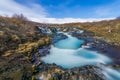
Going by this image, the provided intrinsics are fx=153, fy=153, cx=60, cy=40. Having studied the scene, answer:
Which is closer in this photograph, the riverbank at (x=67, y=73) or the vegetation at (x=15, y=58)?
the vegetation at (x=15, y=58)

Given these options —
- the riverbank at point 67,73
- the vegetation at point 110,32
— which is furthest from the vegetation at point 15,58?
the vegetation at point 110,32

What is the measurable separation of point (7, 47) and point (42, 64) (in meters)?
16.3

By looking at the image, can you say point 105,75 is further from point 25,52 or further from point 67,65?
point 25,52

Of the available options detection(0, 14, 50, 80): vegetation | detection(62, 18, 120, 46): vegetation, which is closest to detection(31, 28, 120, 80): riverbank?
detection(0, 14, 50, 80): vegetation

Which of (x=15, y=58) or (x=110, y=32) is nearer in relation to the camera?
(x=15, y=58)

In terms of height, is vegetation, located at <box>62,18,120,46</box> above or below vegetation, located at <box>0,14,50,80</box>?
below

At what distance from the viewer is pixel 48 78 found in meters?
28.3

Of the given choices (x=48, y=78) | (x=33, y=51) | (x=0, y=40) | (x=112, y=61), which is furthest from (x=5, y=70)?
(x=112, y=61)

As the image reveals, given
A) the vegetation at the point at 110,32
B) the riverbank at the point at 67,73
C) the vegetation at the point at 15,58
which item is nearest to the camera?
the vegetation at the point at 15,58

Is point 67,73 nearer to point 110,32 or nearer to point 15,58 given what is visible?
point 15,58

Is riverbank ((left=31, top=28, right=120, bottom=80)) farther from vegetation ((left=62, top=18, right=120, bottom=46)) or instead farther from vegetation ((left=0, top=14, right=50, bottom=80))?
vegetation ((left=62, top=18, right=120, bottom=46))

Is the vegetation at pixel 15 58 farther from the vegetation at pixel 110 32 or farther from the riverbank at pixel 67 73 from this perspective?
the vegetation at pixel 110 32

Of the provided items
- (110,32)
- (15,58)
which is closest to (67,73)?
(15,58)

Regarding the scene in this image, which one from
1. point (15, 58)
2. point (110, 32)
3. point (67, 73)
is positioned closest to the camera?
point (67, 73)
